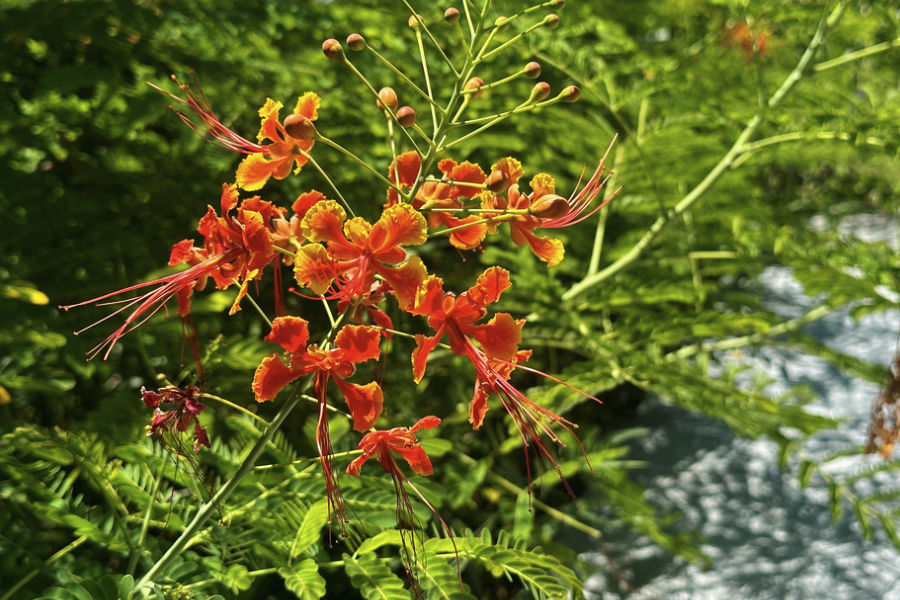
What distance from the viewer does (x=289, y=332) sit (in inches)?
28.4

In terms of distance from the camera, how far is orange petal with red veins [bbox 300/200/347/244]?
0.70 metres

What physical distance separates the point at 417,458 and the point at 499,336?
194 mm

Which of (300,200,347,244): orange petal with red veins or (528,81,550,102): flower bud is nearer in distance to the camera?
(300,200,347,244): orange petal with red veins

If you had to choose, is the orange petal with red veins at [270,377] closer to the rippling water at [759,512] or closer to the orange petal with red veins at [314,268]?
the orange petal with red veins at [314,268]

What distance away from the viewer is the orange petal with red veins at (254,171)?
2.69ft

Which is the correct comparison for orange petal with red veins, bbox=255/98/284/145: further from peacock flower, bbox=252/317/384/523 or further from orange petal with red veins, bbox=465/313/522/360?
orange petal with red veins, bbox=465/313/522/360

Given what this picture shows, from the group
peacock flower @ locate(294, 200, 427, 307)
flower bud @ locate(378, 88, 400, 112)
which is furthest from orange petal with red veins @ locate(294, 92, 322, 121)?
peacock flower @ locate(294, 200, 427, 307)

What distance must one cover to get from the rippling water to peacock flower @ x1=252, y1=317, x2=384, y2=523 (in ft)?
6.24

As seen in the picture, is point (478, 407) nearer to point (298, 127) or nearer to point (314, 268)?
point (314, 268)

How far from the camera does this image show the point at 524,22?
5.73 feet

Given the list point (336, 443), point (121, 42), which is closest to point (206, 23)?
point (121, 42)

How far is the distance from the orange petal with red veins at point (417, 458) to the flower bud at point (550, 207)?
343 mm

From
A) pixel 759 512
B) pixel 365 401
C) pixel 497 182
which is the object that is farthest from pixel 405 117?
pixel 759 512

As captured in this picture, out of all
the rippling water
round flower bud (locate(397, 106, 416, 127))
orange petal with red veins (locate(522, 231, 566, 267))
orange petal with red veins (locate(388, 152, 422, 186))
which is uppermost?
round flower bud (locate(397, 106, 416, 127))
